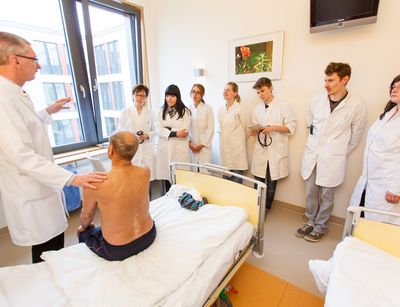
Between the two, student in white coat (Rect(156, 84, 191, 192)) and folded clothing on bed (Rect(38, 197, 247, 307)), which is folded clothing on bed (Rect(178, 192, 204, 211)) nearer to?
folded clothing on bed (Rect(38, 197, 247, 307))

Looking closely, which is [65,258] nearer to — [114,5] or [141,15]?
[114,5]

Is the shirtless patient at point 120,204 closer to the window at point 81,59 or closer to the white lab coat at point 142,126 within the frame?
the white lab coat at point 142,126

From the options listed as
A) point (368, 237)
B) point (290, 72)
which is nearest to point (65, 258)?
point (368, 237)

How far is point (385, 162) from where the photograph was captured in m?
→ 1.65

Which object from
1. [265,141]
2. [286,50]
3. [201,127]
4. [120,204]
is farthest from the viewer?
[201,127]

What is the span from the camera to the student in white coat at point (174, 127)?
2570 millimetres

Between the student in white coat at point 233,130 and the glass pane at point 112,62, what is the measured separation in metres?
1.70

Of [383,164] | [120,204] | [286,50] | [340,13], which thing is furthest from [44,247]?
[340,13]

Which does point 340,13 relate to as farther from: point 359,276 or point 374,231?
point 359,276

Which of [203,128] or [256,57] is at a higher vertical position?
[256,57]

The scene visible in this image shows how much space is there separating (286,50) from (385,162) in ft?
4.83

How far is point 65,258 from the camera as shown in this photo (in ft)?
3.96

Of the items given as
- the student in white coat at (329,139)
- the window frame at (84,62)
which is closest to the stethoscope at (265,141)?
the student in white coat at (329,139)

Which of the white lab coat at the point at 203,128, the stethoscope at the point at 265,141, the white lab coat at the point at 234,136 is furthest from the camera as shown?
the white lab coat at the point at 203,128
